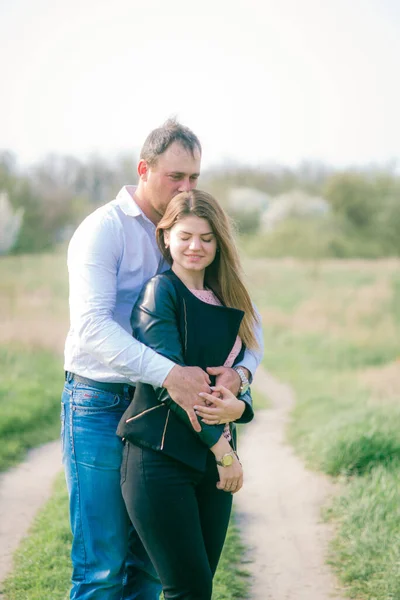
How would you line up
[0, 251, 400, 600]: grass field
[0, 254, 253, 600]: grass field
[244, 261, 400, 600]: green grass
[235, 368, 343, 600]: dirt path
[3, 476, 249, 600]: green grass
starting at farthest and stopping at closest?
[244, 261, 400, 600]: green grass < [0, 251, 400, 600]: grass field < [235, 368, 343, 600]: dirt path < [0, 254, 253, 600]: grass field < [3, 476, 249, 600]: green grass

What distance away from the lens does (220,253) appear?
2697 millimetres

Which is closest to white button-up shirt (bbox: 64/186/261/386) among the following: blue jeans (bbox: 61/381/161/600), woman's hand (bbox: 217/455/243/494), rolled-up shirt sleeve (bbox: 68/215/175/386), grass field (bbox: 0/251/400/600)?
rolled-up shirt sleeve (bbox: 68/215/175/386)

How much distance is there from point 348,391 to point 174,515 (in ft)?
23.9

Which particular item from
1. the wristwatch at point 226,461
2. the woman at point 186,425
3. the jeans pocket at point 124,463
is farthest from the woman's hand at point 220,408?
the jeans pocket at point 124,463

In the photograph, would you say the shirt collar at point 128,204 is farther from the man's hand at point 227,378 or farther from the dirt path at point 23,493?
the dirt path at point 23,493

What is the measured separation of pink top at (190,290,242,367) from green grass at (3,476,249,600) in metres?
1.73

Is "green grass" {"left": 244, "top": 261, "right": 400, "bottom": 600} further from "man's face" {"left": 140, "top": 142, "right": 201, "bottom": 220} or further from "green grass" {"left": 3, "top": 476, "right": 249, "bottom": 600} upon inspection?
"man's face" {"left": 140, "top": 142, "right": 201, "bottom": 220}

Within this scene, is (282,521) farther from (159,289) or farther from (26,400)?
(26,400)

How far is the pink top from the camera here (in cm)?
265

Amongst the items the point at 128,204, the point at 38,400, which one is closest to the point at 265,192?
the point at 38,400

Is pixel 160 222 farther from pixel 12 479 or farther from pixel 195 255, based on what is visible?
pixel 12 479

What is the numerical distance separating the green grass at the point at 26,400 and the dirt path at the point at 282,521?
199 centimetres

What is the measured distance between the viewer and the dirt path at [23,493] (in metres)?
4.60

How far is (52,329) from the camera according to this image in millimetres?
12047
